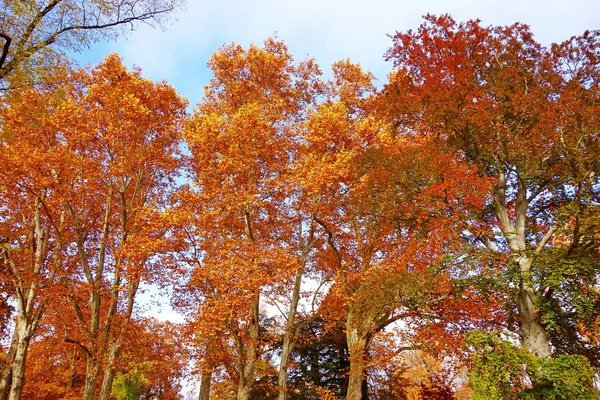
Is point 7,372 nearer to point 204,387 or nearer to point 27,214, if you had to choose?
point 27,214

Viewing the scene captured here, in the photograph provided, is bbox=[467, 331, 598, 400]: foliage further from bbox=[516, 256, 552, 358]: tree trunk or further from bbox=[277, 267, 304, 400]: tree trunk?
bbox=[277, 267, 304, 400]: tree trunk

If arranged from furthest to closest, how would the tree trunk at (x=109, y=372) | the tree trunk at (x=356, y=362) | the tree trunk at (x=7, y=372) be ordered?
the tree trunk at (x=356, y=362), the tree trunk at (x=7, y=372), the tree trunk at (x=109, y=372)

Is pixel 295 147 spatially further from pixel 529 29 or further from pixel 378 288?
pixel 529 29

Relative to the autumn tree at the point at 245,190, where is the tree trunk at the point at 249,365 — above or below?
below

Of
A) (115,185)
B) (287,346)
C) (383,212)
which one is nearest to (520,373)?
(383,212)

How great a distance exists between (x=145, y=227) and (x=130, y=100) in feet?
15.7

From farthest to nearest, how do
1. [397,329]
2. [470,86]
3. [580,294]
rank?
[397,329] < [470,86] < [580,294]

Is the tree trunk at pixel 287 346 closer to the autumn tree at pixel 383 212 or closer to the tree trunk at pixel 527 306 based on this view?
the autumn tree at pixel 383 212

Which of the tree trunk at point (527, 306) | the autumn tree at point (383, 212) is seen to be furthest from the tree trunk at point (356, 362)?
the tree trunk at point (527, 306)

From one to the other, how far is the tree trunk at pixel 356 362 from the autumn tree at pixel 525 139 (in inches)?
211

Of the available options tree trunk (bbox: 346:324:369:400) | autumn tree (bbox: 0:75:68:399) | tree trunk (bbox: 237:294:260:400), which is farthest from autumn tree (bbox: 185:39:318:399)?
autumn tree (bbox: 0:75:68:399)

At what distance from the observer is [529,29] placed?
1284 centimetres

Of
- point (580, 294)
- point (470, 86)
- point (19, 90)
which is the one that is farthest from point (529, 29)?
point (19, 90)

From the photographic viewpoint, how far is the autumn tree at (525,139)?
30.4 ft
